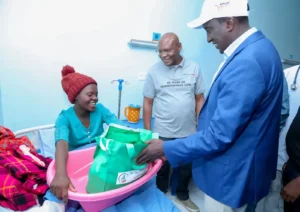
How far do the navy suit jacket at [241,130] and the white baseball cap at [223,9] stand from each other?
0.36 ft

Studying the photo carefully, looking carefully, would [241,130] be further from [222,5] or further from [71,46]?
[71,46]

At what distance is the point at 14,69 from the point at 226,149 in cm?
158

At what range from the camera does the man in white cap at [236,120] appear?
0.75 m

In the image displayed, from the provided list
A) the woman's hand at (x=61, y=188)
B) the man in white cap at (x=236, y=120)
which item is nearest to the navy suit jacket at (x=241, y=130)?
the man in white cap at (x=236, y=120)

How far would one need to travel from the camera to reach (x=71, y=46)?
1765 millimetres

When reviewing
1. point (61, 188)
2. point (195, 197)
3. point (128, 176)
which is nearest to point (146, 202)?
point (128, 176)

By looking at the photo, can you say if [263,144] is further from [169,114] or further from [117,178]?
[169,114]

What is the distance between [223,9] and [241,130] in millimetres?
477

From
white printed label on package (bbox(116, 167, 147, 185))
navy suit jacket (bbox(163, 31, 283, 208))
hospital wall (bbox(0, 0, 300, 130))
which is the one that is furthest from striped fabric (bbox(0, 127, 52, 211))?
hospital wall (bbox(0, 0, 300, 130))

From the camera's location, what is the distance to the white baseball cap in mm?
817

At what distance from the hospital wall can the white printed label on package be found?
123cm

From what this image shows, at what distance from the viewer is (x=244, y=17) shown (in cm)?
84

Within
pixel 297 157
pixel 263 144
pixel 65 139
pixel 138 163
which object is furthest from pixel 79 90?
pixel 297 157

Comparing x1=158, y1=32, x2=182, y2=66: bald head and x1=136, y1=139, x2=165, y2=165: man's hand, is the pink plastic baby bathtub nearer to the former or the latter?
x1=136, y1=139, x2=165, y2=165: man's hand
